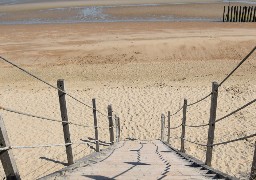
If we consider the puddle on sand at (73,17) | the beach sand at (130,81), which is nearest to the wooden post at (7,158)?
the beach sand at (130,81)

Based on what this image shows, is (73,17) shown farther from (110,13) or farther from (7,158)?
(7,158)

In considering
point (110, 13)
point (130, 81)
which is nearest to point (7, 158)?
point (130, 81)

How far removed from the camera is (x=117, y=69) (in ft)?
62.7

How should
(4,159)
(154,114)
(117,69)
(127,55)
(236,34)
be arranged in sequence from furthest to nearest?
(236,34), (127,55), (117,69), (154,114), (4,159)

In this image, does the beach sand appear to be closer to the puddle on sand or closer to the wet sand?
the puddle on sand

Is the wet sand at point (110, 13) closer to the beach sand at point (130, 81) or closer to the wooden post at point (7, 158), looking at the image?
the beach sand at point (130, 81)

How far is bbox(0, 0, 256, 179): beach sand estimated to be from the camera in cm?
1042

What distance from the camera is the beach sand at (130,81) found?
34.2ft

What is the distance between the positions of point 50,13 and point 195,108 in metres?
36.1

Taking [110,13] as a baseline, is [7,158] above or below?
below

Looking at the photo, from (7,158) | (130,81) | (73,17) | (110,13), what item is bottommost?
(130,81)

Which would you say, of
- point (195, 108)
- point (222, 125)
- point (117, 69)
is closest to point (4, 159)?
point (222, 125)

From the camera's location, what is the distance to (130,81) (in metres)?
17.1

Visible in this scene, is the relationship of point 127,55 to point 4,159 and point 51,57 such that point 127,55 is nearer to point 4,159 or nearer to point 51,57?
point 51,57
